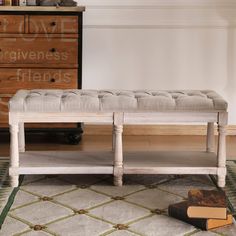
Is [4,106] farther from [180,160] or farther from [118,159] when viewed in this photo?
[180,160]

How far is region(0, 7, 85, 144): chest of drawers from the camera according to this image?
3.97 meters

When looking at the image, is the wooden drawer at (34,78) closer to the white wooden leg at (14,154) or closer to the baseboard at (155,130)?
the baseboard at (155,130)

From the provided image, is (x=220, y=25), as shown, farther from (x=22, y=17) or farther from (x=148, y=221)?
(x=148, y=221)

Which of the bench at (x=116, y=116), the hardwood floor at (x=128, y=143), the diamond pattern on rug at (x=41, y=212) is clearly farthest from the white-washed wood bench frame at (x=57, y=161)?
the hardwood floor at (x=128, y=143)

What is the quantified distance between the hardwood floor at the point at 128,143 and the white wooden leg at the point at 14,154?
0.74 m

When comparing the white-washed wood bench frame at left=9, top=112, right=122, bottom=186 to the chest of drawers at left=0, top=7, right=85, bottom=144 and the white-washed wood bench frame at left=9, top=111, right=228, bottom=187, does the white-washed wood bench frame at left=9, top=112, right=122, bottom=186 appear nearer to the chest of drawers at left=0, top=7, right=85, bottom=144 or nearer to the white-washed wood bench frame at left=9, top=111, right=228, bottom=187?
the white-washed wood bench frame at left=9, top=111, right=228, bottom=187

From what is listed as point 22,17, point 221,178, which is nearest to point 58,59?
point 22,17

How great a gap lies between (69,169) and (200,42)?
68.5 inches

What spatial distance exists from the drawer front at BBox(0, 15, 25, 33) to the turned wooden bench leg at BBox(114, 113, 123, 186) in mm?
1178

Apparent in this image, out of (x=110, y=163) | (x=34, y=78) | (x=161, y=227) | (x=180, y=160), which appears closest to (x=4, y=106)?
(x=34, y=78)

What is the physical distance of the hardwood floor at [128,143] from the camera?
4.12m

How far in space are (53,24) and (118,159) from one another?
3.94 feet

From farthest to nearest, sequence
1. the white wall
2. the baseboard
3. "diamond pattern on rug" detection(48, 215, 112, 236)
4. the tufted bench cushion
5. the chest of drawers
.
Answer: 1. the baseboard
2. the white wall
3. the chest of drawers
4. the tufted bench cushion
5. "diamond pattern on rug" detection(48, 215, 112, 236)

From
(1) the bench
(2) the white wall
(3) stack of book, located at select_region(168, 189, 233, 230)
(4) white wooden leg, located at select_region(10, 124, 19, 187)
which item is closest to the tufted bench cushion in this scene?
(1) the bench
